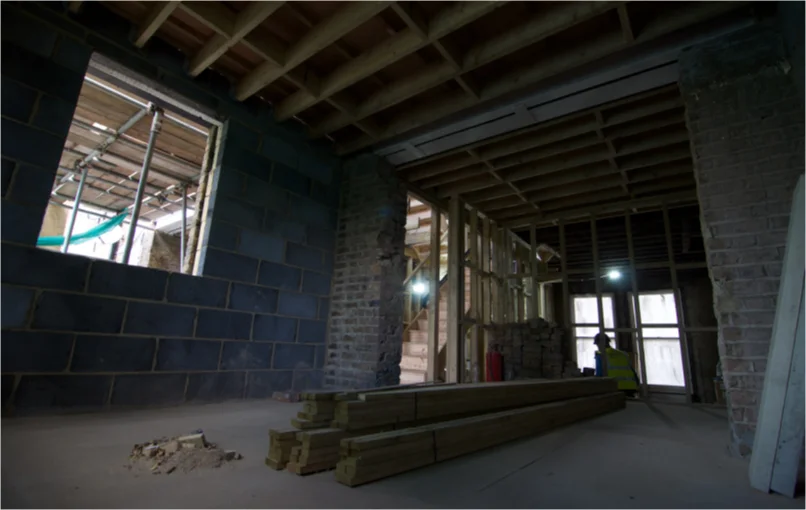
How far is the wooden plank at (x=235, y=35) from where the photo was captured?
9.43ft

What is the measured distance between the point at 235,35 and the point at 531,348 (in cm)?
545

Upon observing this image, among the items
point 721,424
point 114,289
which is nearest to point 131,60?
point 114,289

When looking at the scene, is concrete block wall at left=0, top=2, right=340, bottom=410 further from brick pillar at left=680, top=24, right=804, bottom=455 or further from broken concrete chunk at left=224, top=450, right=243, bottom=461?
brick pillar at left=680, top=24, right=804, bottom=455

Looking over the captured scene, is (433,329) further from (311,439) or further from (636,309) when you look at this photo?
(311,439)

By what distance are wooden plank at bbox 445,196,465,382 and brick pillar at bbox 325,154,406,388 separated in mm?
1239

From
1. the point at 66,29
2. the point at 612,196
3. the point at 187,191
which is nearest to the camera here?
the point at 66,29

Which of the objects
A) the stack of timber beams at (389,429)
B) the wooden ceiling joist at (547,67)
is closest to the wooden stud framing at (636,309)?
the stack of timber beams at (389,429)

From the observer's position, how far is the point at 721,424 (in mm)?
3473

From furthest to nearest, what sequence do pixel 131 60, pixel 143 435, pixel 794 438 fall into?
pixel 131 60, pixel 143 435, pixel 794 438

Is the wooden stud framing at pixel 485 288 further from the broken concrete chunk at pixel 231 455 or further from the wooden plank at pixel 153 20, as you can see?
the wooden plank at pixel 153 20

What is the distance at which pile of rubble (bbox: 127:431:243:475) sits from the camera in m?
1.71

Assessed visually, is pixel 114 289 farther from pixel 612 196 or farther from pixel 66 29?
pixel 612 196

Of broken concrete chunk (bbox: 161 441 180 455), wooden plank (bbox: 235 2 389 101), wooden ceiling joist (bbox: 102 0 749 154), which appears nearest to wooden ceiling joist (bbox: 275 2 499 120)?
wooden ceiling joist (bbox: 102 0 749 154)

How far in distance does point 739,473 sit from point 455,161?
4.11 meters
